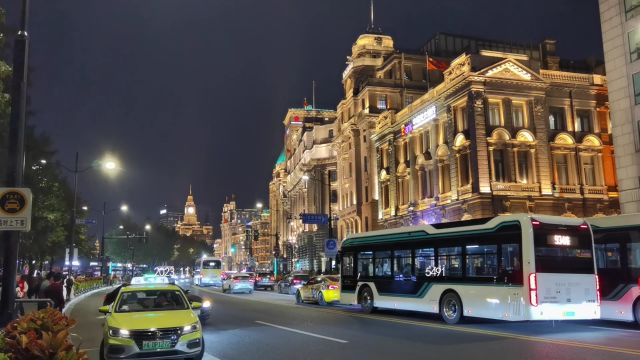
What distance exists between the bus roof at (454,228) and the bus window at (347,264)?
51 centimetres

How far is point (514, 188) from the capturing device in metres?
44.4

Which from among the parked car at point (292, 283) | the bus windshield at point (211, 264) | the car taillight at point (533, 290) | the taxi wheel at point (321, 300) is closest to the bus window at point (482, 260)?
the car taillight at point (533, 290)

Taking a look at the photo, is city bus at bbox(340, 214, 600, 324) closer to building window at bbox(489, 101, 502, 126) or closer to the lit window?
building window at bbox(489, 101, 502, 126)

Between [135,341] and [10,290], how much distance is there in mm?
2561

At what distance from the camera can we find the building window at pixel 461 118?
154ft

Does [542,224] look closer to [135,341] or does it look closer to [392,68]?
[135,341]

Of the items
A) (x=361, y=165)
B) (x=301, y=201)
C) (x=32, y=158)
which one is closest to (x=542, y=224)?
(x=32, y=158)

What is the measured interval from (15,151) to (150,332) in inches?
169

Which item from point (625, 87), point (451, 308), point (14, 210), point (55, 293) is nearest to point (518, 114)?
point (625, 87)

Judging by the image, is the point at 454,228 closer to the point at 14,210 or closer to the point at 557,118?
the point at 14,210

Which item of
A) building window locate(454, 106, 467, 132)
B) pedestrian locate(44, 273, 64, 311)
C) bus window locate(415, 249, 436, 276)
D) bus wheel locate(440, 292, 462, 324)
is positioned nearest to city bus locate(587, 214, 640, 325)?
bus wheel locate(440, 292, 462, 324)

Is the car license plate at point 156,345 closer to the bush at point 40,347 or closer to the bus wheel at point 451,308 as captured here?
the bush at point 40,347

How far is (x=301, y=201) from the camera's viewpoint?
366 ft

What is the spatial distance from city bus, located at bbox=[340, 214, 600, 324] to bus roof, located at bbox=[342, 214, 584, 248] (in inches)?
1.4
